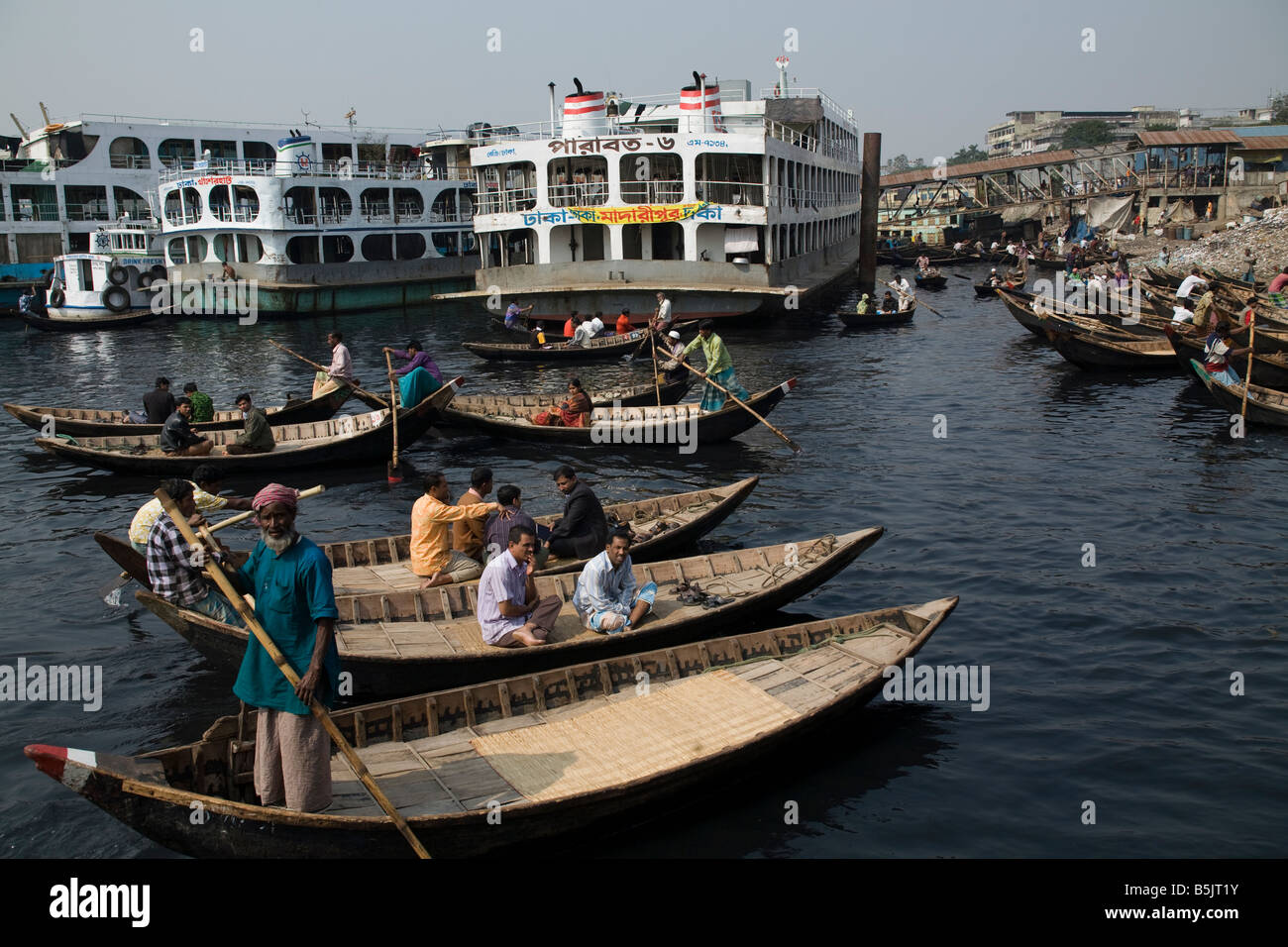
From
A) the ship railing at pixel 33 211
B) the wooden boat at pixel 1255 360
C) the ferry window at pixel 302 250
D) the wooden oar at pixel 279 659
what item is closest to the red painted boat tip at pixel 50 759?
the wooden oar at pixel 279 659

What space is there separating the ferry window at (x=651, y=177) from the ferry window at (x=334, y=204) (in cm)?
1852

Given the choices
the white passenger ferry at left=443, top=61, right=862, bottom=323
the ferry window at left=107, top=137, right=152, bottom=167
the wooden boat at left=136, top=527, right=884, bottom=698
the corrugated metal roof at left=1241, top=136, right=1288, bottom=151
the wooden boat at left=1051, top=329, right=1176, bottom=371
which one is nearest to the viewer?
the wooden boat at left=136, top=527, right=884, bottom=698

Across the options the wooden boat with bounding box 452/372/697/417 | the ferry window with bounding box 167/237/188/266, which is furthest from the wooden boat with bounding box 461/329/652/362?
the ferry window with bounding box 167/237/188/266

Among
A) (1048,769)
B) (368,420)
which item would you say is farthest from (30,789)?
(368,420)

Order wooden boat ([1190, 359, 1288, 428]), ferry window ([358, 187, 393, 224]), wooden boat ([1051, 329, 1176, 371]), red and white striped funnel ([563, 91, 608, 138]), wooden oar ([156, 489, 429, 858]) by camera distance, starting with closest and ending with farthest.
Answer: wooden oar ([156, 489, 429, 858])
wooden boat ([1190, 359, 1288, 428])
wooden boat ([1051, 329, 1176, 371])
red and white striped funnel ([563, 91, 608, 138])
ferry window ([358, 187, 393, 224])

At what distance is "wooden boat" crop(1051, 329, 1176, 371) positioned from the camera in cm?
2462

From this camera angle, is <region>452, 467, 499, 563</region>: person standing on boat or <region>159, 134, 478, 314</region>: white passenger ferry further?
<region>159, 134, 478, 314</region>: white passenger ferry

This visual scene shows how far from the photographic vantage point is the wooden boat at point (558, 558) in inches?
413

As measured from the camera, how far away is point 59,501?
1664cm

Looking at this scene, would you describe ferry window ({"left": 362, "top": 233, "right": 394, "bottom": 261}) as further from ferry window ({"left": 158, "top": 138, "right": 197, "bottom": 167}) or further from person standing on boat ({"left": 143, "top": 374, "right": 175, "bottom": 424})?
person standing on boat ({"left": 143, "top": 374, "right": 175, "bottom": 424})

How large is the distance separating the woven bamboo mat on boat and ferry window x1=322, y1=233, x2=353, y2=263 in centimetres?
4351

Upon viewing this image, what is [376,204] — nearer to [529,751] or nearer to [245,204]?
[245,204]
